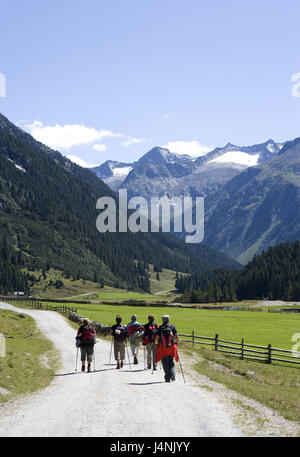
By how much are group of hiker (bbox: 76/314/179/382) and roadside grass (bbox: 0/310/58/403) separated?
9.59 ft

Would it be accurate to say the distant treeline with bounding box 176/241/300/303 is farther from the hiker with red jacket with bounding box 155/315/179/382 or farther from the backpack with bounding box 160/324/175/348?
the backpack with bounding box 160/324/175/348

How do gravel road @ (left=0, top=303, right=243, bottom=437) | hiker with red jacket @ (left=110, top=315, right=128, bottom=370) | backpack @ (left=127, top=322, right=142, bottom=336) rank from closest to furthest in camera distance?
1. gravel road @ (left=0, top=303, right=243, bottom=437)
2. hiker with red jacket @ (left=110, top=315, right=128, bottom=370)
3. backpack @ (left=127, top=322, right=142, bottom=336)

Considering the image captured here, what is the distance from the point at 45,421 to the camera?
15.2m

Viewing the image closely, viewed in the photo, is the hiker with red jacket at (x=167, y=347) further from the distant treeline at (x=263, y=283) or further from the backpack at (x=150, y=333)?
the distant treeline at (x=263, y=283)

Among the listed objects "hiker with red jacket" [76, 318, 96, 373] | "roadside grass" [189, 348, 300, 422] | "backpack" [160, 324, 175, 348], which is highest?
"backpack" [160, 324, 175, 348]

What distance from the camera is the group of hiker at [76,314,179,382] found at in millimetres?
23031

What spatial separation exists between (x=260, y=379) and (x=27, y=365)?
57.0 ft

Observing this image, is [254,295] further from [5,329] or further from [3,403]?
[3,403]

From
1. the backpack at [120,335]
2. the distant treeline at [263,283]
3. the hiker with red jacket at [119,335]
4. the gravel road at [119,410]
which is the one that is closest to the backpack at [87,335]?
the hiker with red jacket at [119,335]

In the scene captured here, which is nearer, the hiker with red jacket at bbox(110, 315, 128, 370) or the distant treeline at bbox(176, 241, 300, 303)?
the hiker with red jacket at bbox(110, 315, 128, 370)

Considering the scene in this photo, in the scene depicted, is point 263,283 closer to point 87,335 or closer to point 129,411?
point 87,335

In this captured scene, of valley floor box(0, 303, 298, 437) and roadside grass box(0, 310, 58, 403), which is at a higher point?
valley floor box(0, 303, 298, 437)

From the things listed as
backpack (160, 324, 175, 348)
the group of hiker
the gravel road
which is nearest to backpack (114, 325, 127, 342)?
the group of hiker
